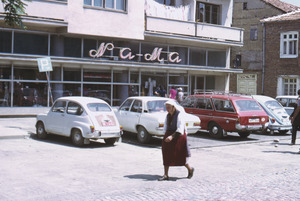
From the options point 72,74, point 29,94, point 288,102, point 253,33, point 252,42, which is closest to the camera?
point 288,102

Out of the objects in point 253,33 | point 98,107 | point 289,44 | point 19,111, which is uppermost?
point 253,33

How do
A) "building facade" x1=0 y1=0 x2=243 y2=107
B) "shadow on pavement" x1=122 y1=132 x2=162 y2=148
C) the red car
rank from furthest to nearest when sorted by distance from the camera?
"building facade" x1=0 y1=0 x2=243 y2=107 < the red car < "shadow on pavement" x1=122 y1=132 x2=162 y2=148

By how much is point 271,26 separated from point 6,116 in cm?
2783

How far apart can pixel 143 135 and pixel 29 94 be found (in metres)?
9.85

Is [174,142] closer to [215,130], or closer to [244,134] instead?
[215,130]

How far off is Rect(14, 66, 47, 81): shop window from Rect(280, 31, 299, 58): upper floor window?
24875mm

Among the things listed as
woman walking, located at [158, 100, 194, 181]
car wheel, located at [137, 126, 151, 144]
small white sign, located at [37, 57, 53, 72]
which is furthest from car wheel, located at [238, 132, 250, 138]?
woman walking, located at [158, 100, 194, 181]

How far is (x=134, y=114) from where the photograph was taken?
15.2 metres

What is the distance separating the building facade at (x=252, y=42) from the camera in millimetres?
42062

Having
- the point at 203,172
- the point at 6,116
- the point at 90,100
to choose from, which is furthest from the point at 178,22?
the point at 203,172

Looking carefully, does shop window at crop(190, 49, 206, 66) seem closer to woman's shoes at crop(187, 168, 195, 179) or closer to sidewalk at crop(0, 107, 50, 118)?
sidewalk at crop(0, 107, 50, 118)

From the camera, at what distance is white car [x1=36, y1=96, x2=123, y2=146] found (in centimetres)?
1344

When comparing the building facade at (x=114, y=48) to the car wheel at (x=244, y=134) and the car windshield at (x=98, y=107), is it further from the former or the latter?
the car wheel at (x=244, y=134)

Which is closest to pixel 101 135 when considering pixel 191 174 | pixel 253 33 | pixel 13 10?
pixel 191 174
